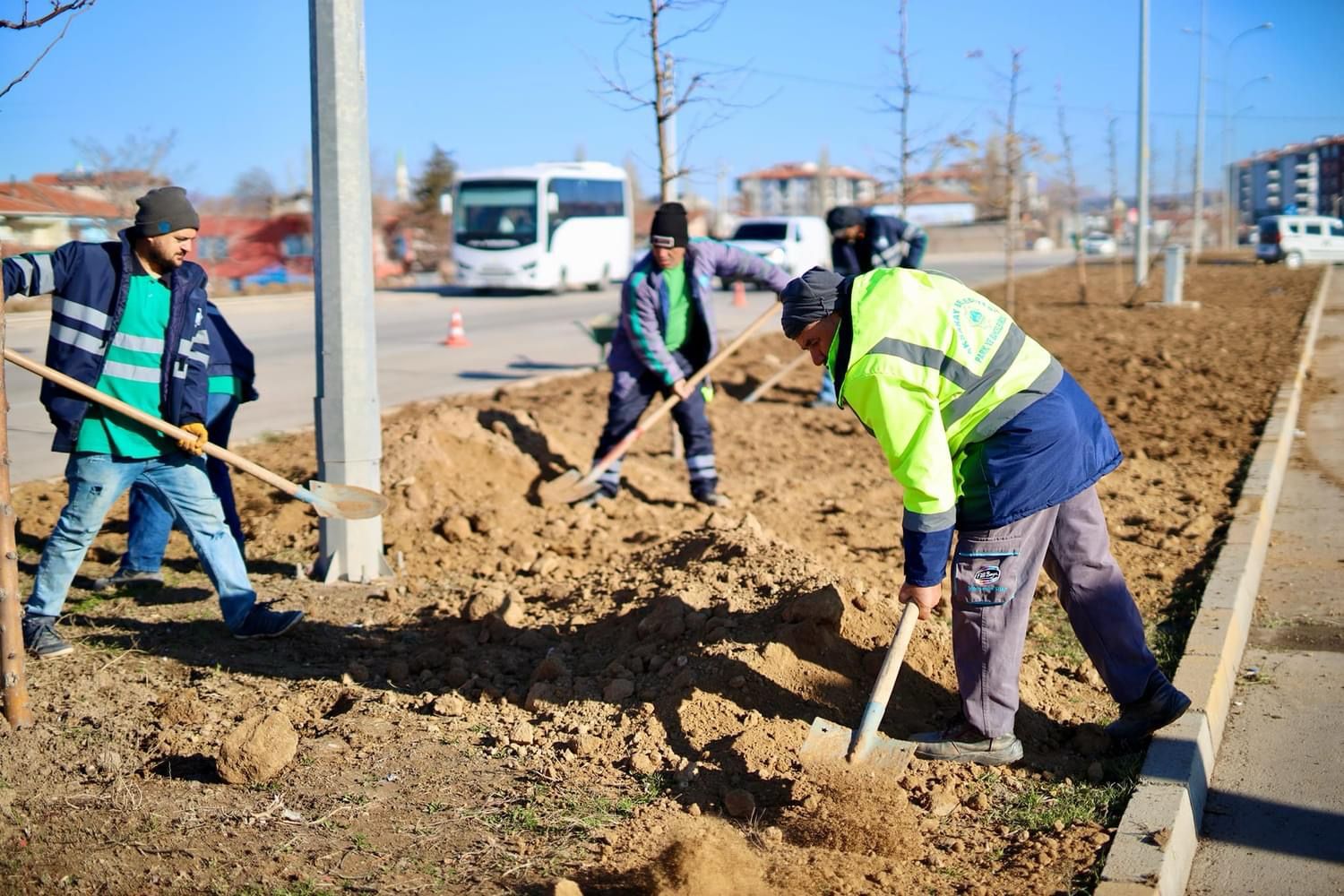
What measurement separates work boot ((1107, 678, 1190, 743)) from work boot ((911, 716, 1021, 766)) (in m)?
0.39

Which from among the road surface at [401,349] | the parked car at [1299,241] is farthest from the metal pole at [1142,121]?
the parked car at [1299,241]

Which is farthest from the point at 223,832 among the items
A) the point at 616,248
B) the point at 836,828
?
the point at 616,248

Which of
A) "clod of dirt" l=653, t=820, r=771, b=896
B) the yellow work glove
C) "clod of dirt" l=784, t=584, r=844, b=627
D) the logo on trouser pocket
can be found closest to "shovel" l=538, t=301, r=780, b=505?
the yellow work glove

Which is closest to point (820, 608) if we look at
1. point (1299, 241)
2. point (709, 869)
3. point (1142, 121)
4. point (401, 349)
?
point (709, 869)

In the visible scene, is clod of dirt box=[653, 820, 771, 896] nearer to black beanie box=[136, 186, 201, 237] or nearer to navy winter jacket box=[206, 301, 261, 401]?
black beanie box=[136, 186, 201, 237]

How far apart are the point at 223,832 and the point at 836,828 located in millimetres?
1610

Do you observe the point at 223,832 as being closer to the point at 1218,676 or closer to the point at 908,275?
the point at 908,275

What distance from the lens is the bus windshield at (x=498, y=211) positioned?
28.4 meters

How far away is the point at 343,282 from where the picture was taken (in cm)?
555

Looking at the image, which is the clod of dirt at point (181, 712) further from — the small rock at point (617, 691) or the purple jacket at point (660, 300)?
the purple jacket at point (660, 300)

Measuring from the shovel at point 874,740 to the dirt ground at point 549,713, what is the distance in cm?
7

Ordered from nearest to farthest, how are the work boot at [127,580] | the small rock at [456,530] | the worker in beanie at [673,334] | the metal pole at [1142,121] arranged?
the work boot at [127,580] < the small rock at [456,530] < the worker in beanie at [673,334] < the metal pole at [1142,121]

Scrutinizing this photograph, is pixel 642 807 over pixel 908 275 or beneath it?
beneath

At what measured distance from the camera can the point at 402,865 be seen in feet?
10.4
